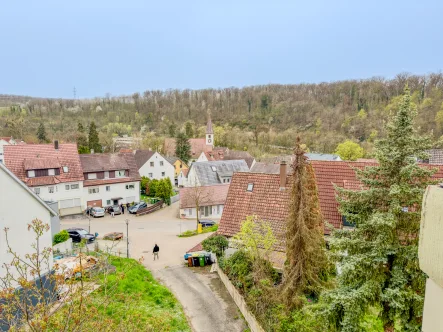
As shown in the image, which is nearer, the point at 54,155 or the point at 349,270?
the point at 349,270

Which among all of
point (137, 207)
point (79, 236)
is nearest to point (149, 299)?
point (79, 236)

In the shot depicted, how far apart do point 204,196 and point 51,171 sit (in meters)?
16.3

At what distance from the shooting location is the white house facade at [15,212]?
12.9m

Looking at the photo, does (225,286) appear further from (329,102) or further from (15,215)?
(329,102)

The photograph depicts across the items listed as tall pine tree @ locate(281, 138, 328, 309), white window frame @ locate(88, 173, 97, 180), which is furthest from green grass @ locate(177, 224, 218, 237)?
tall pine tree @ locate(281, 138, 328, 309)

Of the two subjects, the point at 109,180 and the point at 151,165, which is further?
the point at 151,165

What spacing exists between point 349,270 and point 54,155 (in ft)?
112

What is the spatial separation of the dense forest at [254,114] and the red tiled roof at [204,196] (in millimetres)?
35627

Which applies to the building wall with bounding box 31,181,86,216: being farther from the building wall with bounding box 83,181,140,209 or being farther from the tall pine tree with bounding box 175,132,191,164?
the tall pine tree with bounding box 175,132,191,164

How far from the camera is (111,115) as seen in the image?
114m

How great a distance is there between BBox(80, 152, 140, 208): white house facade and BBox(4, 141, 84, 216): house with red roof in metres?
1.05

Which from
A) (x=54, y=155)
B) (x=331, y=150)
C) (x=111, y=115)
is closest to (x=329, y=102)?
(x=331, y=150)

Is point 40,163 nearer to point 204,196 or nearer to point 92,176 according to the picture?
point 92,176

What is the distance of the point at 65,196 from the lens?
3444 centimetres
